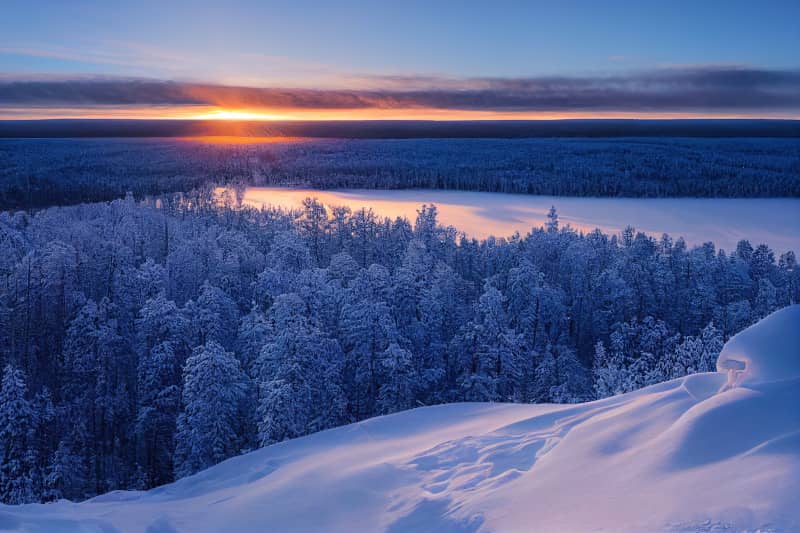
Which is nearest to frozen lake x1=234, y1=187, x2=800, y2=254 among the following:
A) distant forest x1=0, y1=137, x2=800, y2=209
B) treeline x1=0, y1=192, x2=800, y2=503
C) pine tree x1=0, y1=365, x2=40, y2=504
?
distant forest x1=0, y1=137, x2=800, y2=209

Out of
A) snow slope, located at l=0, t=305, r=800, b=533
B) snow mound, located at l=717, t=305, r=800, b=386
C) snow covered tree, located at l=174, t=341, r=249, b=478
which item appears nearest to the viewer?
snow slope, located at l=0, t=305, r=800, b=533

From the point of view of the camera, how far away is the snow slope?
7996 millimetres

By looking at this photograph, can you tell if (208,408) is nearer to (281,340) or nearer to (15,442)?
(281,340)

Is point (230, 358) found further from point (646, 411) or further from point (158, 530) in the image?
point (646, 411)

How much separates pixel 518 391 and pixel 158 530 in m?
25.1

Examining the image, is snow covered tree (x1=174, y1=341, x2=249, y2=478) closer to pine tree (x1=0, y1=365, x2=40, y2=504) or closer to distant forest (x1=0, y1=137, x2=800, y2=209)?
pine tree (x1=0, y1=365, x2=40, y2=504)

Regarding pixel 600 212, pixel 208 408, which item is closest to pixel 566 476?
pixel 208 408

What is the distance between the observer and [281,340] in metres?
25.9

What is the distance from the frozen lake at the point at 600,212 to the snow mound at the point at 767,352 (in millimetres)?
81824

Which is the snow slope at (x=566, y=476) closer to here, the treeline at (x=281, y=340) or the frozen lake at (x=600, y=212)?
the treeline at (x=281, y=340)

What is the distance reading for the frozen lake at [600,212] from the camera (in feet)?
339

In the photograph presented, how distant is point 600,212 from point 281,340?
11865cm

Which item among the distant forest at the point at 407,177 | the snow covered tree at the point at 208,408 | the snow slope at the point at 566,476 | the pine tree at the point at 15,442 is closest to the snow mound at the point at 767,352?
the snow slope at the point at 566,476

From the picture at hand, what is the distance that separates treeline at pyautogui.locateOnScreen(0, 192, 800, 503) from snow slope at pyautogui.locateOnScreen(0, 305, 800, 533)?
10736mm
